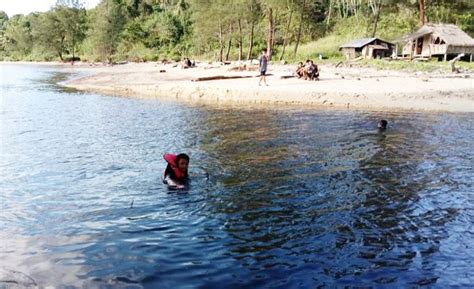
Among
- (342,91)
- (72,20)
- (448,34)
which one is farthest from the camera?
(72,20)

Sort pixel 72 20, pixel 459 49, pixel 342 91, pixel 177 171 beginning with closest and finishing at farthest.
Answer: pixel 177 171
pixel 342 91
pixel 459 49
pixel 72 20

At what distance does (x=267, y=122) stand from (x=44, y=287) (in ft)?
51.2

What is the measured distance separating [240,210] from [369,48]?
49.0 m

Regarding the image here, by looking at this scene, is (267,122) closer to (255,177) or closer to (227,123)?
(227,123)

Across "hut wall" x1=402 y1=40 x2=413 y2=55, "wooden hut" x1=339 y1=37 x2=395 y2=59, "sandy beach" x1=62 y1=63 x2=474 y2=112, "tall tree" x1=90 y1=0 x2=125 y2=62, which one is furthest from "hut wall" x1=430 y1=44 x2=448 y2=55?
"tall tree" x1=90 y1=0 x2=125 y2=62

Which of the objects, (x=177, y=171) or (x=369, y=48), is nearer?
(x=177, y=171)

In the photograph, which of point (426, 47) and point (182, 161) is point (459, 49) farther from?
point (182, 161)

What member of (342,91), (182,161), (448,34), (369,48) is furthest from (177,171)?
(448,34)

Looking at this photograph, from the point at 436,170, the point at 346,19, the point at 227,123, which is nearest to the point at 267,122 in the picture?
the point at 227,123

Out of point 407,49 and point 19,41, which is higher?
point 19,41

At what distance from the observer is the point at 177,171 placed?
1058 centimetres

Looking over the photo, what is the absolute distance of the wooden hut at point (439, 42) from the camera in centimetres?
4941

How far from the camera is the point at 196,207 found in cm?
924

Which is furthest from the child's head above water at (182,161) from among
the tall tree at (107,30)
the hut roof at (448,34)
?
the tall tree at (107,30)
